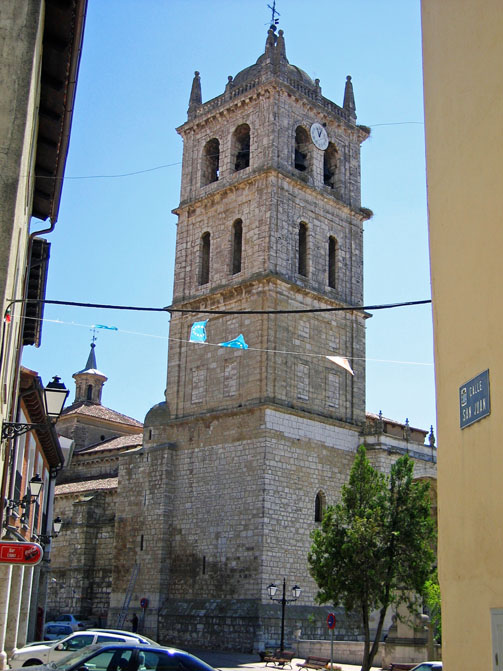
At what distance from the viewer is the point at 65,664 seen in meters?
9.66

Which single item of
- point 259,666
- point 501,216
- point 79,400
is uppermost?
point 79,400

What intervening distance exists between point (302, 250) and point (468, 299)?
2891cm

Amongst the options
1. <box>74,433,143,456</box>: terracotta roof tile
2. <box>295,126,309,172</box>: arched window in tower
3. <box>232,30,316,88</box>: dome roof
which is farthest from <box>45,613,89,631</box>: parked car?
<box>232,30,316,88</box>: dome roof

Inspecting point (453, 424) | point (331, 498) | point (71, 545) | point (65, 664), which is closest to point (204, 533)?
point (331, 498)

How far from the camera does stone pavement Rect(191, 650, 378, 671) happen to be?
931 inches

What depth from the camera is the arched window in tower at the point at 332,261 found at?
1443 inches

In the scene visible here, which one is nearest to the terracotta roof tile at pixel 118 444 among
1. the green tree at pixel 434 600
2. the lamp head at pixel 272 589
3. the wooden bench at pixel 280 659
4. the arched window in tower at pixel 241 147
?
the arched window in tower at pixel 241 147

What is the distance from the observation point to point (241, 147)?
126ft

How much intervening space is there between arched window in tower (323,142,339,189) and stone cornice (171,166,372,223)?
5.21ft

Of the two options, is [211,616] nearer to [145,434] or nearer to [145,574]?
[145,574]

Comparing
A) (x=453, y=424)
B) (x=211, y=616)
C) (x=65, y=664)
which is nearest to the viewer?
(x=453, y=424)

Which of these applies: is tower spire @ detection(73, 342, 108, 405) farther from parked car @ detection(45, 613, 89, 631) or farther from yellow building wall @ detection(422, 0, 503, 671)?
yellow building wall @ detection(422, 0, 503, 671)

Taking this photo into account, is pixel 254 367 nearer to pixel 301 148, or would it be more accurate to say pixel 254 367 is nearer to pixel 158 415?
pixel 158 415

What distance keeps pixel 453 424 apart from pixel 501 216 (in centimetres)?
194
